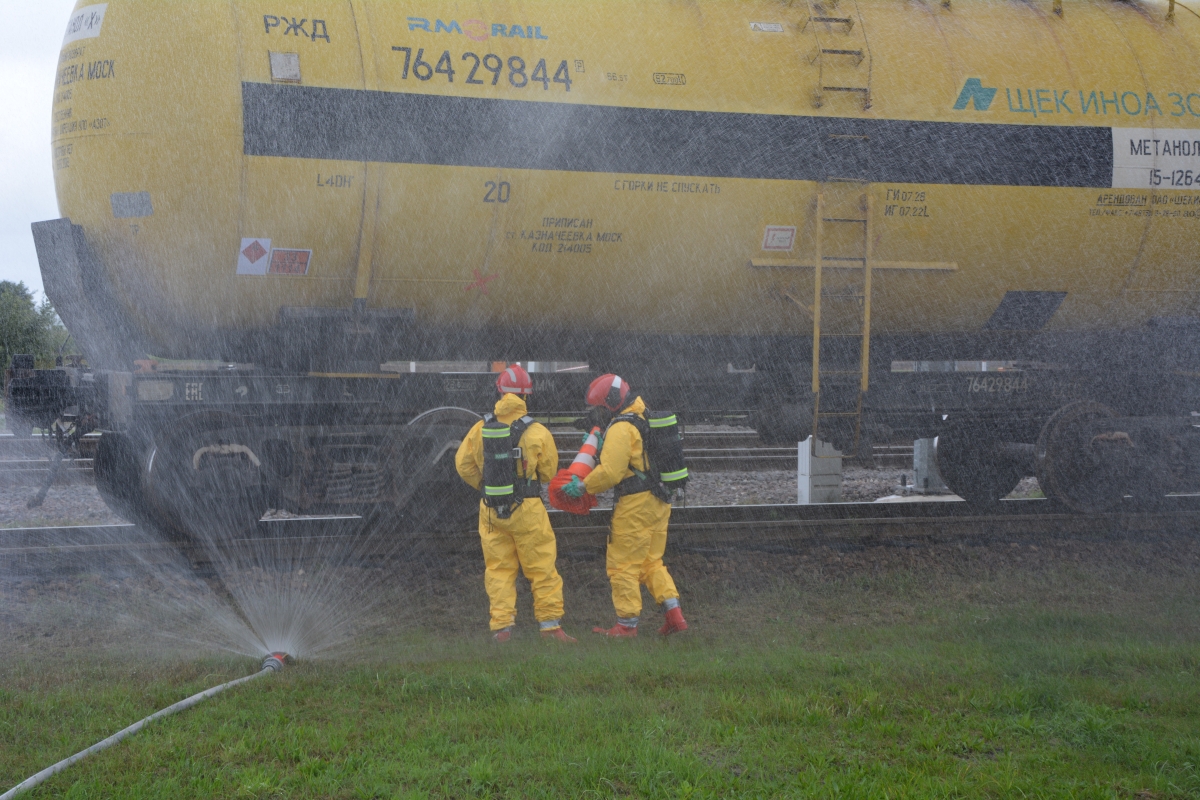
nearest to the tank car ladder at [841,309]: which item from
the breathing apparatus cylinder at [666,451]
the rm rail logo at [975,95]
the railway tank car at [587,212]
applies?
the railway tank car at [587,212]

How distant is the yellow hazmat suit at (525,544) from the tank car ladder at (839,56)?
3374mm

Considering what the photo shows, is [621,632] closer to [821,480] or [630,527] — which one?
[630,527]

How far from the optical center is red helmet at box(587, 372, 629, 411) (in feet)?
19.4

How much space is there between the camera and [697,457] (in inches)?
436

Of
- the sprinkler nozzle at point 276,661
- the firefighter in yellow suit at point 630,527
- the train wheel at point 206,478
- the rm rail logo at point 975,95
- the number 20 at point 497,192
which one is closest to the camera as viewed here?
the sprinkler nozzle at point 276,661

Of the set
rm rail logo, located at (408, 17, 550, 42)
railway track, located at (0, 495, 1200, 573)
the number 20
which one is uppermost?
rm rail logo, located at (408, 17, 550, 42)

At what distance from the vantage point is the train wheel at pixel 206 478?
671 cm

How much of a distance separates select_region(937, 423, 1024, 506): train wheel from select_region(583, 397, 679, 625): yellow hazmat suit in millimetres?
3877

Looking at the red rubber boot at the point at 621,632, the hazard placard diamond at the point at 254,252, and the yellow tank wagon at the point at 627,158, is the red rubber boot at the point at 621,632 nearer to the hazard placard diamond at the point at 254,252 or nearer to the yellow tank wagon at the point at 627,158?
the yellow tank wagon at the point at 627,158

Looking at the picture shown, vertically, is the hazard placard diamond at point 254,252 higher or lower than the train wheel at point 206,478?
higher

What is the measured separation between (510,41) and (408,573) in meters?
3.95

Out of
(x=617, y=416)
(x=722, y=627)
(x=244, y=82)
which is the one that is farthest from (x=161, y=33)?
(x=722, y=627)

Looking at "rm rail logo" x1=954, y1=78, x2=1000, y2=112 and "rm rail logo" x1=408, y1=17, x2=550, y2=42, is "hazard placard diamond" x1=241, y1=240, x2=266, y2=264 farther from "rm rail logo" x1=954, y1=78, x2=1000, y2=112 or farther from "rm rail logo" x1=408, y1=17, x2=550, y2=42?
"rm rail logo" x1=954, y1=78, x2=1000, y2=112

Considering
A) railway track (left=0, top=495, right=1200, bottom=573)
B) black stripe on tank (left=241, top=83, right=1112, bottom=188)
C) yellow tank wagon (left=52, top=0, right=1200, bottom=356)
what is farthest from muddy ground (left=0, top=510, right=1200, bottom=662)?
black stripe on tank (left=241, top=83, right=1112, bottom=188)
